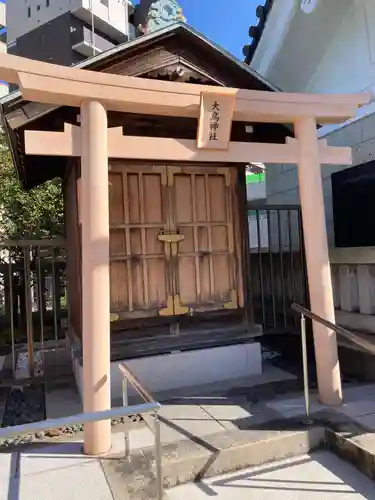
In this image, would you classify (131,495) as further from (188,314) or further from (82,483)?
(188,314)

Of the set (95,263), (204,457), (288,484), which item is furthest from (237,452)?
(95,263)

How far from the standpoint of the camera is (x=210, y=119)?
3.96m

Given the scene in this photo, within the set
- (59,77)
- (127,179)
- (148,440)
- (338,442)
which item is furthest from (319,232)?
(59,77)

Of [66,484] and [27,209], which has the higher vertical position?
[27,209]

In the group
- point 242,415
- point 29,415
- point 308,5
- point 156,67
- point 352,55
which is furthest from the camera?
point 308,5

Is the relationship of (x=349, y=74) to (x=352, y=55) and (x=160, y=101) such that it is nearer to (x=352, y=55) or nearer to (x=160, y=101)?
(x=352, y=55)

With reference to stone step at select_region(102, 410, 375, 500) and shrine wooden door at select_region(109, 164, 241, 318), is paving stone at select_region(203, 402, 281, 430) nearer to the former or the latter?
stone step at select_region(102, 410, 375, 500)

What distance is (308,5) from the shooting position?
7.26 metres

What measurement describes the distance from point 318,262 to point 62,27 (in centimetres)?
3241

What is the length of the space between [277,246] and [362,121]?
238cm

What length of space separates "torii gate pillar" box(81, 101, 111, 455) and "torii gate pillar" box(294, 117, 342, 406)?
2.11m

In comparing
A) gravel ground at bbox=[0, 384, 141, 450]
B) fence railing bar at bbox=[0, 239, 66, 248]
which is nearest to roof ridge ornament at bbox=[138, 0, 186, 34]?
fence railing bar at bbox=[0, 239, 66, 248]

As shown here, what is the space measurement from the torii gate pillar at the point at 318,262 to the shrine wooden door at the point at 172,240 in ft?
4.17

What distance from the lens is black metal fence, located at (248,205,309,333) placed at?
667 cm
